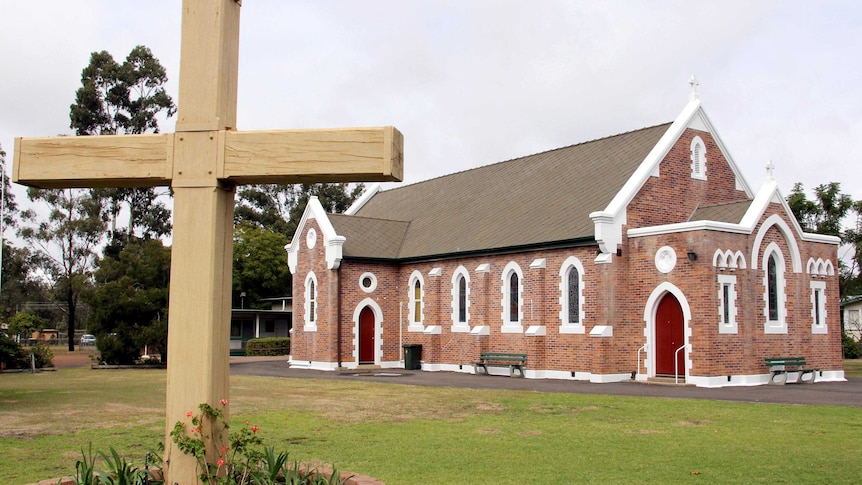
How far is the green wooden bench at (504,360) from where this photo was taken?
27.7 meters

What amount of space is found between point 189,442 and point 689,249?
20.7 meters

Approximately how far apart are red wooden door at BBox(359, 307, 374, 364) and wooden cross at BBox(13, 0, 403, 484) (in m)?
28.6

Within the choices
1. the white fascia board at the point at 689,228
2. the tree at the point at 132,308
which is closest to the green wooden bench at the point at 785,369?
the white fascia board at the point at 689,228

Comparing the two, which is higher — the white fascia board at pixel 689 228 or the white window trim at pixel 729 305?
the white fascia board at pixel 689 228

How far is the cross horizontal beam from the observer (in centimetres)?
502

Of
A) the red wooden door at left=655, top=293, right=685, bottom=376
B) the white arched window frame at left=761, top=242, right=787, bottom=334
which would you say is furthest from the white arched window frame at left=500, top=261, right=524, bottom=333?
the white arched window frame at left=761, top=242, right=787, bottom=334

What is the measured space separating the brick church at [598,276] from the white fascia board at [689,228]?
5 cm

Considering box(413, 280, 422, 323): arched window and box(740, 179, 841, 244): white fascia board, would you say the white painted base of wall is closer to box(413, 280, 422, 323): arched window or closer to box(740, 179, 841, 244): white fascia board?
box(413, 280, 422, 323): arched window

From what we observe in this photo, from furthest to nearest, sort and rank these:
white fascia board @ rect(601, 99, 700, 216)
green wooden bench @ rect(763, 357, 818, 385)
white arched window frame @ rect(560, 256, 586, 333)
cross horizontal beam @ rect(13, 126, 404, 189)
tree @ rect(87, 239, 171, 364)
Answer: tree @ rect(87, 239, 171, 364) → white arched window frame @ rect(560, 256, 586, 333) → white fascia board @ rect(601, 99, 700, 216) → green wooden bench @ rect(763, 357, 818, 385) → cross horizontal beam @ rect(13, 126, 404, 189)

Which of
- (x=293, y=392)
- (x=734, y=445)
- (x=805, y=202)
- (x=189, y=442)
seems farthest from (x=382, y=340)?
(x=189, y=442)

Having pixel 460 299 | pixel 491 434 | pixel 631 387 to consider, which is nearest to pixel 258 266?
pixel 460 299

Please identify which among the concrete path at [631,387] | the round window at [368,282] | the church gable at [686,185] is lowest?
the concrete path at [631,387]

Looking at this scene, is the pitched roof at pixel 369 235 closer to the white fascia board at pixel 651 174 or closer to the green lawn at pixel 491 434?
the white fascia board at pixel 651 174

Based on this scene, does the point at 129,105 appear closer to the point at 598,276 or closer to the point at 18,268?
the point at 18,268
